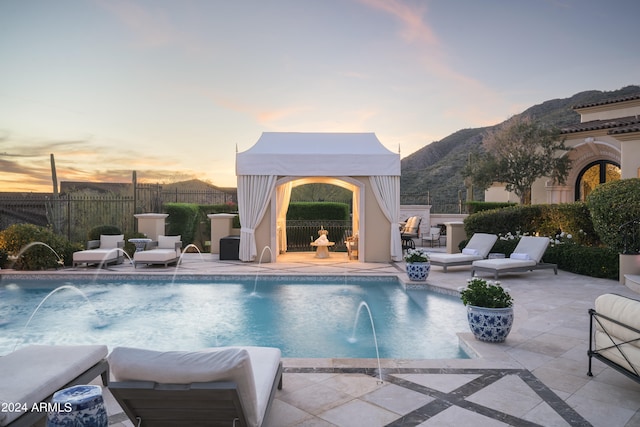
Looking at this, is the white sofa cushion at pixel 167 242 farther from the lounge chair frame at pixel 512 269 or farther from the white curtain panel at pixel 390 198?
the lounge chair frame at pixel 512 269

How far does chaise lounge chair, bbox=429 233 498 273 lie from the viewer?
952cm

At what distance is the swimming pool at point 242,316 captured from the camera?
209 inches

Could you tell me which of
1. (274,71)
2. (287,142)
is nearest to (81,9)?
(274,71)

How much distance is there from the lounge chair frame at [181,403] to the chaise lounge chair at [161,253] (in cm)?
867

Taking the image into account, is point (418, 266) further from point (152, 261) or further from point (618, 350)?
point (152, 261)

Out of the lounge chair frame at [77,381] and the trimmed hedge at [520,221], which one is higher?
the trimmed hedge at [520,221]

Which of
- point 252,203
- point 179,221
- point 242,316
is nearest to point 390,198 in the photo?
point 252,203

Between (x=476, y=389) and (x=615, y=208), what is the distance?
274 inches

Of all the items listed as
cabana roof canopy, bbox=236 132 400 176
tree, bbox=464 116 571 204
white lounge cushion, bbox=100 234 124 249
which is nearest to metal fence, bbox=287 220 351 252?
cabana roof canopy, bbox=236 132 400 176

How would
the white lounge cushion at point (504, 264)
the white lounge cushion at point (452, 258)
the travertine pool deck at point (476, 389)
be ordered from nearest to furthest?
the travertine pool deck at point (476, 389), the white lounge cushion at point (504, 264), the white lounge cushion at point (452, 258)

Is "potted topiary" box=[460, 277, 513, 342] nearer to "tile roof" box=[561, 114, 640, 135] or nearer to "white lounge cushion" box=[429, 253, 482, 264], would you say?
"white lounge cushion" box=[429, 253, 482, 264]

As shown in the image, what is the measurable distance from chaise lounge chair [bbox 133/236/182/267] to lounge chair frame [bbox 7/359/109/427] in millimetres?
7267

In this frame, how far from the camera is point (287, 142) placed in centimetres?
1148

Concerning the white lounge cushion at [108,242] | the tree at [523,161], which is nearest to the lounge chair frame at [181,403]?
the white lounge cushion at [108,242]
